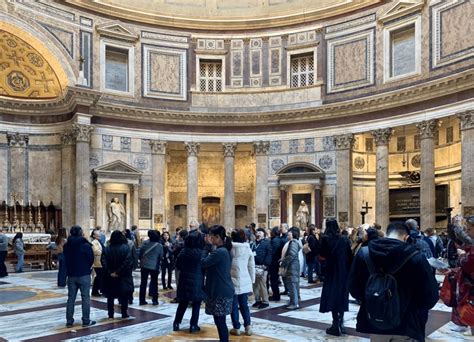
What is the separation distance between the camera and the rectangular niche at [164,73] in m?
25.0

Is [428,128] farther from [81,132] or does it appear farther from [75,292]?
[75,292]

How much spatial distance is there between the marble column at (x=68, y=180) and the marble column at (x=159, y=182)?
397 cm

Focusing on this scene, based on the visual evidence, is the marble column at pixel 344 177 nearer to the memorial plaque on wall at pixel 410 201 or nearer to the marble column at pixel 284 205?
the marble column at pixel 284 205

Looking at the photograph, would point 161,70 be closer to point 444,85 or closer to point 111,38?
point 111,38

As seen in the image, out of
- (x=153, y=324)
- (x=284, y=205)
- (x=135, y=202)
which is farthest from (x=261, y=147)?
(x=153, y=324)

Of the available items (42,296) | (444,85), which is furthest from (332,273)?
(444,85)

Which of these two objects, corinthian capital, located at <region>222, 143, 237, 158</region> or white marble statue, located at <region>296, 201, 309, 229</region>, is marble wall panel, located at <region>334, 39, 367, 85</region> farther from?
white marble statue, located at <region>296, 201, 309, 229</region>

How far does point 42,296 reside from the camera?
442 inches

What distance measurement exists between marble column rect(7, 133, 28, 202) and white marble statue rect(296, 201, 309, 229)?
1344cm

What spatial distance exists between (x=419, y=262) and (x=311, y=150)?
20.8m

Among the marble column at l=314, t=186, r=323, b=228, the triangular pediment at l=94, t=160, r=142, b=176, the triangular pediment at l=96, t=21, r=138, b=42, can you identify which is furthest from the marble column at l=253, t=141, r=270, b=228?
the triangular pediment at l=96, t=21, r=138, b=42

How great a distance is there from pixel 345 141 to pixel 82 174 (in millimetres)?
12762

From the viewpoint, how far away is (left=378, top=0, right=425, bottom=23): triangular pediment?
21314 millimetres

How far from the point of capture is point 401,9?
71.8 ft
